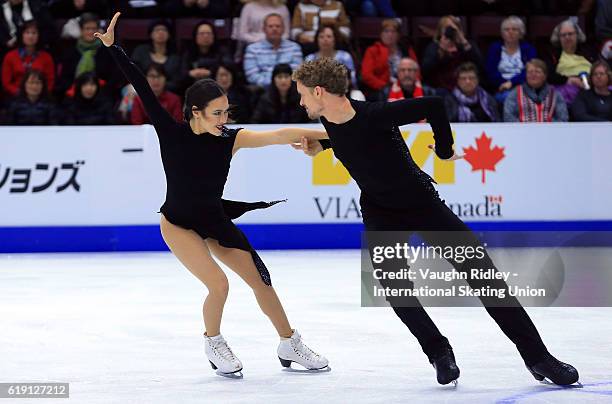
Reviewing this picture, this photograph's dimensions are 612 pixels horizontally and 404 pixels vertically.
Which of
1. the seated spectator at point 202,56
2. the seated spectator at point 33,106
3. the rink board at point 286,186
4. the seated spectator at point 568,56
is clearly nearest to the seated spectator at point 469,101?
the rink board at point 286,186

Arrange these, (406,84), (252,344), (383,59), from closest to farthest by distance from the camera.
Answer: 1. (252,344)
2. (406,84)
3. (383,59)

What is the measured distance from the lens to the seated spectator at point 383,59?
10.9m

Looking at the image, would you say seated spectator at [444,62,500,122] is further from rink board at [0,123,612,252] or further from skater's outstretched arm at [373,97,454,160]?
skater's outstretched arm at [373,97,454,160]

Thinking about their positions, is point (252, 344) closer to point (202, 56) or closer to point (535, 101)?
point (535, 101)

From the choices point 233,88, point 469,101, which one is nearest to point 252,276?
point 233,88

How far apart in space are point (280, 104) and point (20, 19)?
2987mm

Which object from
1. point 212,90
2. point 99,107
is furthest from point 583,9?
point 212,90

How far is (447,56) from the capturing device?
36.2ft

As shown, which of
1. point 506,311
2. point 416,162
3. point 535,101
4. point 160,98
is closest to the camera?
point 506,311

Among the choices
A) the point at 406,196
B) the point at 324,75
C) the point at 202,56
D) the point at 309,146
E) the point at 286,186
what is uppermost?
the point at 324,75

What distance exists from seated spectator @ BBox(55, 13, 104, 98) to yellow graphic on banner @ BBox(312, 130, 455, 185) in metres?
2.68

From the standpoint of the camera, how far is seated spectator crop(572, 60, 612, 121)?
10.3m

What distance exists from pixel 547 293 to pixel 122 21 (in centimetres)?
613

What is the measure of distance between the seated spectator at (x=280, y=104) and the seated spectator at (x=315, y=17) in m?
1.17
